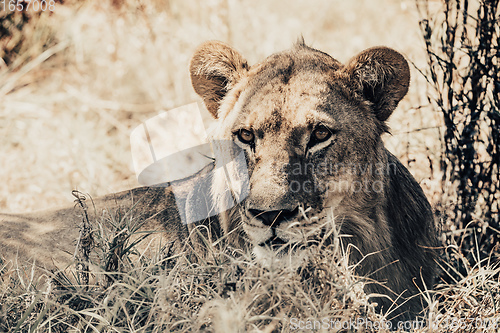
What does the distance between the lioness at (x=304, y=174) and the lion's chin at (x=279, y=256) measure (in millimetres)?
12

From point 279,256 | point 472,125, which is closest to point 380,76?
point 472,125

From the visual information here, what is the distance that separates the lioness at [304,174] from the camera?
10.3 feet

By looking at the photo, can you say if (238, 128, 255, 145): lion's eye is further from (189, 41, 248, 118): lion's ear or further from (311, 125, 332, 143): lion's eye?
(189, 41, 248, 118): lion's ear

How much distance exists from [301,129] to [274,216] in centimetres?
62

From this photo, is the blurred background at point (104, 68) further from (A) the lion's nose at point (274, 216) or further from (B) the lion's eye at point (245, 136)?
(A) the lion's nose at point (274, 216)

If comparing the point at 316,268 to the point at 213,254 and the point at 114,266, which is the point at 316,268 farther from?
the point at 114,266

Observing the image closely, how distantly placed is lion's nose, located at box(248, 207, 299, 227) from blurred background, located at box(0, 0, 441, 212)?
12.9ft

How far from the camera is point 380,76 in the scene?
359 cm

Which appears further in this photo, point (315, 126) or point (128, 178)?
point (128, 178)

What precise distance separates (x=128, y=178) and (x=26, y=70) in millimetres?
2728

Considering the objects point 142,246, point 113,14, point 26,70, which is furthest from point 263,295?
point 113,14

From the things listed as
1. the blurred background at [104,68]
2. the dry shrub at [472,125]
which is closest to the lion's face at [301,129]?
the dry shrub at [472,125]

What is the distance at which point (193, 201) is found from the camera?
3900 mm

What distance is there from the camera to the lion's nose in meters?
2.96
